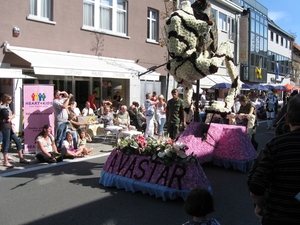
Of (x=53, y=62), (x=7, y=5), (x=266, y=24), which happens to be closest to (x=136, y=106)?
(x=53, y=62)

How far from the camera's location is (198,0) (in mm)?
6379

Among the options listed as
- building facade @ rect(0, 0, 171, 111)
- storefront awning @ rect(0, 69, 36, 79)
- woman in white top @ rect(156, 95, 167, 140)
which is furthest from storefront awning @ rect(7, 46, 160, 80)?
woman in white top @ rect(156, 95, 167, 140)

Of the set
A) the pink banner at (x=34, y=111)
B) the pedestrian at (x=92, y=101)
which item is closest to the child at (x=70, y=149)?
the pink banner at (x=34, y=111)

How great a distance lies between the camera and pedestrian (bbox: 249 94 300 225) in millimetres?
2109

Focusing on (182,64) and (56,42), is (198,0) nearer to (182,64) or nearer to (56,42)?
(182,64)

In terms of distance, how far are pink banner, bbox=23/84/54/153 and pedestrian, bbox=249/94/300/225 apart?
26.2ft

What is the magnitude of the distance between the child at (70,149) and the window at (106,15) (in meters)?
7.23

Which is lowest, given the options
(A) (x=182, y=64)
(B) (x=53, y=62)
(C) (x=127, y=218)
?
(C) (x=127, y=218)

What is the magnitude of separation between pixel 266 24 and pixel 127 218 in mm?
35714

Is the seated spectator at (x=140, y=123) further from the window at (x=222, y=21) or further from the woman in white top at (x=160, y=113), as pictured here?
the window at (x=222, y=21)

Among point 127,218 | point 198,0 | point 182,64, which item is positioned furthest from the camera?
point 198,0

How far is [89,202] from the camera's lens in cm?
520

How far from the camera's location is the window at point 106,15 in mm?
14719

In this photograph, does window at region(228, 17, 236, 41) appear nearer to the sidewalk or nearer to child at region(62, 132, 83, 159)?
the sidewalk
